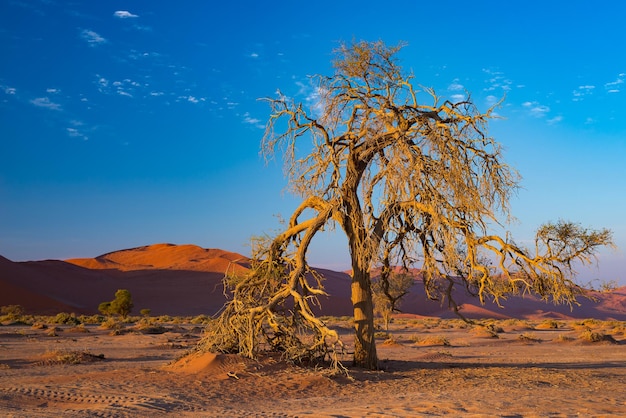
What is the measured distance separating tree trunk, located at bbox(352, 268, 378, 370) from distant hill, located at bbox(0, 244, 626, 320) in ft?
156

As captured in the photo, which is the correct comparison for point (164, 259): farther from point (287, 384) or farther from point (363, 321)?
point (287, 384)

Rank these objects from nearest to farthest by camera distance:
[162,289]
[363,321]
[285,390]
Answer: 1. [285,390]
2. [363,321]
3. [162,289]

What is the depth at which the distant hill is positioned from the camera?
70.2 meters

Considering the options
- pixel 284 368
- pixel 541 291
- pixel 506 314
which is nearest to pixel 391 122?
pixel 541 291

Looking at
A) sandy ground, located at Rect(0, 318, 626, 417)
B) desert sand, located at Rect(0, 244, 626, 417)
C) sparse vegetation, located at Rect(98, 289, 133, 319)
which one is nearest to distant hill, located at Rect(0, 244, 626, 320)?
sparse vegetation, located at Rect(98, 289, 133, 319)

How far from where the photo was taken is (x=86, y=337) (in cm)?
2911

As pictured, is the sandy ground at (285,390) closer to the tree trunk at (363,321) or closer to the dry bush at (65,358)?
the dry bush at (65,358)

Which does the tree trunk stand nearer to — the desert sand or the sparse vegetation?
the desert sand

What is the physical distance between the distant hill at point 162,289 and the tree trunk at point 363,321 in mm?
47625

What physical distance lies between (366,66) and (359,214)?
3283mm

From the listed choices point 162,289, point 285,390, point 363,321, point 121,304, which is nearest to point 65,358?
point 285,390

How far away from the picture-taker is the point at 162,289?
8262cm

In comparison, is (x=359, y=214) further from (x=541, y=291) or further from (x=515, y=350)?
(x=515, y=350)

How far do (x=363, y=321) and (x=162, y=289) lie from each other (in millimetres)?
72495
